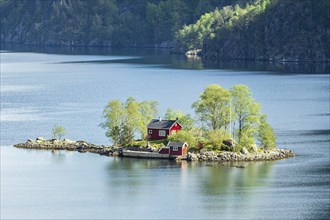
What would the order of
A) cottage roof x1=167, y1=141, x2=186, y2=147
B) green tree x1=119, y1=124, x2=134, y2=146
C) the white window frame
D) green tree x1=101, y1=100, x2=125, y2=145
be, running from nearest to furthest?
cottage roof x1=167, y1=141, x2=186, y2=147, the white window frame, green tree x1=119, y1=124, x2=134, y2=146, green tree x1=101, y1=100, x2=125, y2=145

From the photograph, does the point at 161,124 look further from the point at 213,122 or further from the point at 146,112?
the point at 146,112

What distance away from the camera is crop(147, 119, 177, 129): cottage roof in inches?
3831

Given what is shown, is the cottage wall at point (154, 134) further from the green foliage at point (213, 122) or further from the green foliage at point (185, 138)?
the green foliage at point (185, 138)

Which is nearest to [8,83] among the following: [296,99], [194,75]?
[194,75]

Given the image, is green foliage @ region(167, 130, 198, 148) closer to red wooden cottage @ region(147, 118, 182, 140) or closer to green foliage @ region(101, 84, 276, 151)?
green foliage @ region(101, 84, 276, 151)

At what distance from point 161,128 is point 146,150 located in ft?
9.13

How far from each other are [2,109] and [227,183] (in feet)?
183

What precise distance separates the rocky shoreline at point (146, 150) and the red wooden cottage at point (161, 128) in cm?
236

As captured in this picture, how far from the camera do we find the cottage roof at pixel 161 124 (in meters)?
97.3

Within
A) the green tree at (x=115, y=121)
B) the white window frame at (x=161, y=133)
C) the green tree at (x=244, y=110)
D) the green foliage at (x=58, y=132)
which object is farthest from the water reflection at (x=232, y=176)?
the green foliage at (x=58, y=132)

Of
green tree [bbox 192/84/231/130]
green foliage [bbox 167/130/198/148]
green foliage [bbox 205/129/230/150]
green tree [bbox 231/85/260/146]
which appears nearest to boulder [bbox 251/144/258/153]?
green tree [bbox 231/85/260/146]

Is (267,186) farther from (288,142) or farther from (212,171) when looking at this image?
(288,142)

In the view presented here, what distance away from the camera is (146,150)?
9588 cm

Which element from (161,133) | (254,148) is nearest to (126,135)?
(161,133)
